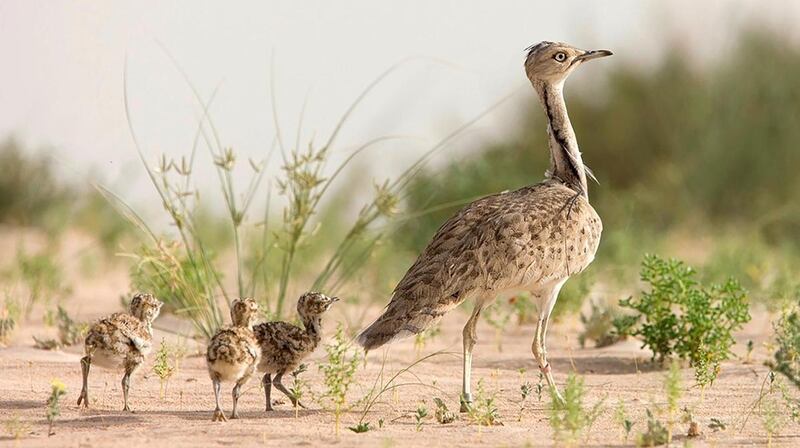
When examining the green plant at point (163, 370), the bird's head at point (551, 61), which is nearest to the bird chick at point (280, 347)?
the green plant at point (163, 370)

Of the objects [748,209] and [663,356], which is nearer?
[663,356]

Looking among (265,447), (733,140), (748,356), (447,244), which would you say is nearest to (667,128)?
Result: (733,140)

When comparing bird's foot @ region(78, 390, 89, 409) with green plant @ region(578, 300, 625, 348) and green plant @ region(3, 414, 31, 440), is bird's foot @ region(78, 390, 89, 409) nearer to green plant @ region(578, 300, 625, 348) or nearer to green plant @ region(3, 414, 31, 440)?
green plant @ region(3, 414, 31, 440)

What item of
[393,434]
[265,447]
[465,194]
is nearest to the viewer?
[265,447]

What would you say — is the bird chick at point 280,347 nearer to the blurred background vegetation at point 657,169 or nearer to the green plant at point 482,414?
the green plant at point 482,414

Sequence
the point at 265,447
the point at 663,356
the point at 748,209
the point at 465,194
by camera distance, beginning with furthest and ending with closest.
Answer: the point at 748,209 < the point at 465,194 < the point at 663,356 < the point at 265,447

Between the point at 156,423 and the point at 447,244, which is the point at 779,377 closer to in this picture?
the point at 447,244

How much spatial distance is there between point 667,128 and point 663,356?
1191 centimetres

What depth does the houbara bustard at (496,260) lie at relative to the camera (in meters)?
6.12

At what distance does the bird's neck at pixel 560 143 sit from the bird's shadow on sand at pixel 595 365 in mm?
1245

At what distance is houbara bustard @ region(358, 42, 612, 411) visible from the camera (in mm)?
6121

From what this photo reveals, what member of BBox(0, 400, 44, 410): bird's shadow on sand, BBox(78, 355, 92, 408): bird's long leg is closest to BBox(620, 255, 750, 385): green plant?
BBox(78, 355, 92, 408): bird's long leg

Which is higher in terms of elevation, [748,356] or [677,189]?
[677,189]

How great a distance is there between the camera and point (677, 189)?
18.4 meters
